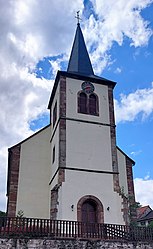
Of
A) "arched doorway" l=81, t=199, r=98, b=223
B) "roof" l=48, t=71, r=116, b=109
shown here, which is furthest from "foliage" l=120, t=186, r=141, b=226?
"roof" l=48, t=71, r=116, b=109

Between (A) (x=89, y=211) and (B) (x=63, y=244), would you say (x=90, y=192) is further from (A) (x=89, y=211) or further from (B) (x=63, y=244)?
(B) (x=63, y=244)

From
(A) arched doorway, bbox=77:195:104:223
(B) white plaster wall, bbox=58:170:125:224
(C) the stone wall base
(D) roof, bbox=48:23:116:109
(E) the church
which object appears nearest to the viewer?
(C) the stone wall base

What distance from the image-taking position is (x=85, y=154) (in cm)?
1877

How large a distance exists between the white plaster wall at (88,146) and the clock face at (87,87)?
2.72 m

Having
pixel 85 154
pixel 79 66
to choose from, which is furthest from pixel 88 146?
pixel 79 66

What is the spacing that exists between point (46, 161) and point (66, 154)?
2858mm

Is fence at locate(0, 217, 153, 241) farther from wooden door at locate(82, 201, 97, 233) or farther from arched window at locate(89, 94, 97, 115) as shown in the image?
arched window at locate(89, 94, 97, 115)

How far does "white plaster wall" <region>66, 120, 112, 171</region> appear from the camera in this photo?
18.4m

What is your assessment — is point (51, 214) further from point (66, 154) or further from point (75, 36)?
point (75, 36)

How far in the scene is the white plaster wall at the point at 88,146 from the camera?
18438 mm

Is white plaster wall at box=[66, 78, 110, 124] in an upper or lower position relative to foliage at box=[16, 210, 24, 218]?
upper

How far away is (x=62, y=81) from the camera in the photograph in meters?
20.8

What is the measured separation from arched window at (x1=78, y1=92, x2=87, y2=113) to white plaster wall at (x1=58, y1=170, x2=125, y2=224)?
4613 millimetres

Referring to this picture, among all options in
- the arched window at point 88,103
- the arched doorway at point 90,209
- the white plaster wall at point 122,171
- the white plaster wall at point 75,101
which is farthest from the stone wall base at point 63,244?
the arched window at point 88,103
